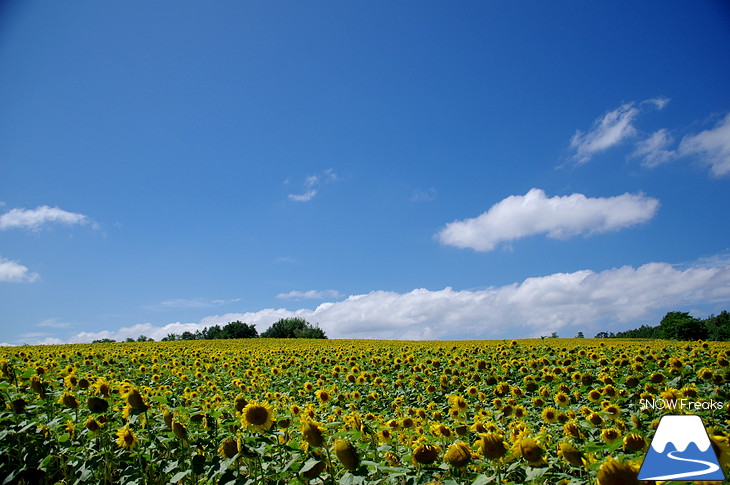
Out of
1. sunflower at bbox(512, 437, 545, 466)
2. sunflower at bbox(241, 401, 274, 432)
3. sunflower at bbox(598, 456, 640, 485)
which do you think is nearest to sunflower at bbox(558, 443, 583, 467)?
sunflower at bbox(512, 437, 545, 466)

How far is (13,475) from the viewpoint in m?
3.87

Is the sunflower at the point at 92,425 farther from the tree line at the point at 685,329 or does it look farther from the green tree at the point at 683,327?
the green tree at the point at 683,327

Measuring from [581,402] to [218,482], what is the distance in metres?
7.65

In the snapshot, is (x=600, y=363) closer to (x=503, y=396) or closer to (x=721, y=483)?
(x=503, y=396)

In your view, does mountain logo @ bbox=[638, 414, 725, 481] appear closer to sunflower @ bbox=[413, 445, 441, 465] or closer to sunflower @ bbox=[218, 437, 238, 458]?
sunflower @ bbox=[413, 445, 441, 465]

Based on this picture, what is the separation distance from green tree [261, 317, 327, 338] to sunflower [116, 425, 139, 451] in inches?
2711

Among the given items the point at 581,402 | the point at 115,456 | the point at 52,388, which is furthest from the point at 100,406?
the point at 581,402

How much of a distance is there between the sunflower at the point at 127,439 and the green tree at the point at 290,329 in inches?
2711

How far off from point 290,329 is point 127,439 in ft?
238

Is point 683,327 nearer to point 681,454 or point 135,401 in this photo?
point 681,454

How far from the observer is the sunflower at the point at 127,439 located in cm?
429

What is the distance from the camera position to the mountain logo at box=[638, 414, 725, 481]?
2.39 metres

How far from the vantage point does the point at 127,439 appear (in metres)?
4.34

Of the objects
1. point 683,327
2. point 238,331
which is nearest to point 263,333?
point 238,331
